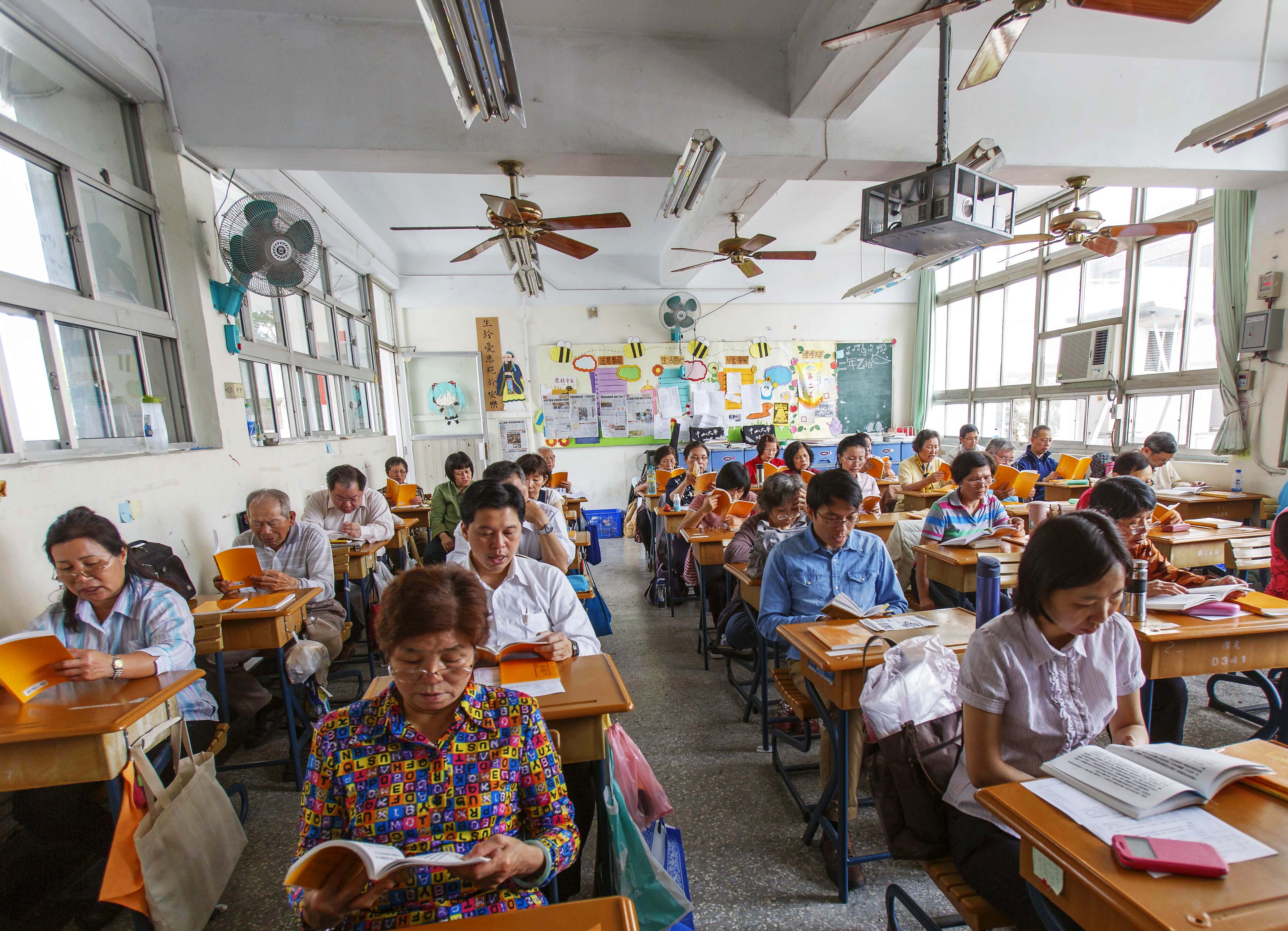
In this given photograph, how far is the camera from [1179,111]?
162 inches

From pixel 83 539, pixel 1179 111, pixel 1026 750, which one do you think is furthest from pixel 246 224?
pixel 1179 111

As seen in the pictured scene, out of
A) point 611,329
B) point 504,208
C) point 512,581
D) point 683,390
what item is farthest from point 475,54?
point 683,390

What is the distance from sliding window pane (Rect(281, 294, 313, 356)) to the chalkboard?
7076mm

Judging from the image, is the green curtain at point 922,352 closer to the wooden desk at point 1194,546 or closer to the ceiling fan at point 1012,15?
the wooden desk at point 1194,546

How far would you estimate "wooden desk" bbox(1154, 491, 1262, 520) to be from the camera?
14.4 ft

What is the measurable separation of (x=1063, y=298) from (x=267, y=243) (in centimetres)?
799

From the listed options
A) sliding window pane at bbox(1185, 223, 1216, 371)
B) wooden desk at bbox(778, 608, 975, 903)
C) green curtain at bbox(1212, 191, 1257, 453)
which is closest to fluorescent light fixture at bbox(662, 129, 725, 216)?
wooden desk at bbox(778, 608, 975, 903)

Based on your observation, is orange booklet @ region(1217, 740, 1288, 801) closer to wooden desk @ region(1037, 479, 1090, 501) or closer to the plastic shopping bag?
the plastic shopping bag

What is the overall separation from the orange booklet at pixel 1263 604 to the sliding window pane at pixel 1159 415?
4.21 meters

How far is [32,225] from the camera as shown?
251 centimetres

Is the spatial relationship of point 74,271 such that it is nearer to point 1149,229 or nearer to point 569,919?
point 569,919

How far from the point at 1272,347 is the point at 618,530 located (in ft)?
21.5

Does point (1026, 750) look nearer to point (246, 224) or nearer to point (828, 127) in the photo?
point (828, 127)

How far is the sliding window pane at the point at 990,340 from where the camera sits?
7.62 metres
